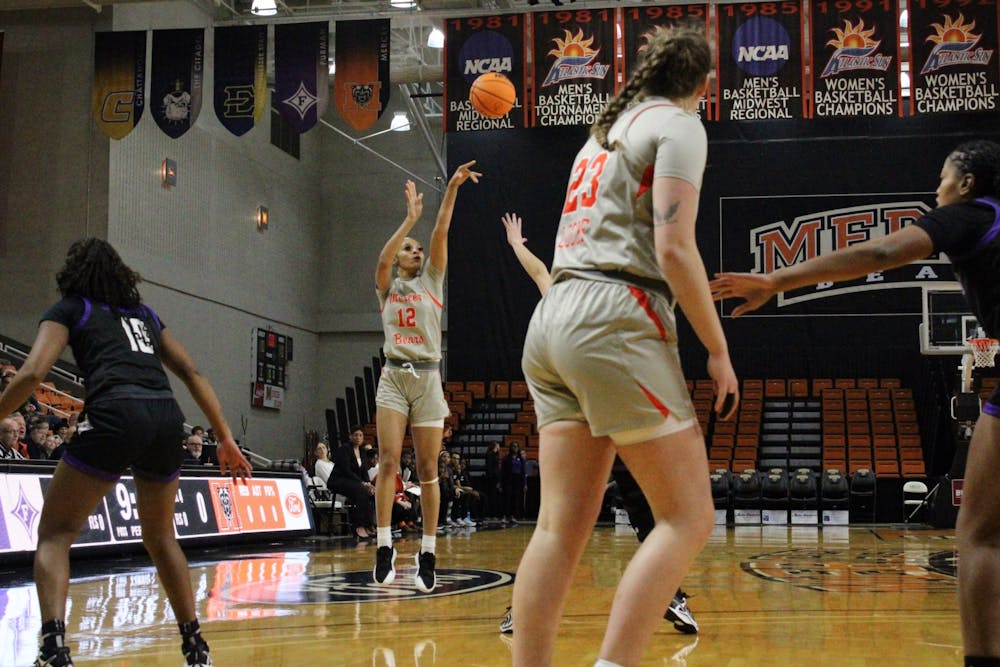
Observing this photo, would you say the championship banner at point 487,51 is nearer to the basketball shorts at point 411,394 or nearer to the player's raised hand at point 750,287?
the basketball shorts at point 411,394

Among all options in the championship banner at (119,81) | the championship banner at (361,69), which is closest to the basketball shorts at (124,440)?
the championship banner at (361,69)

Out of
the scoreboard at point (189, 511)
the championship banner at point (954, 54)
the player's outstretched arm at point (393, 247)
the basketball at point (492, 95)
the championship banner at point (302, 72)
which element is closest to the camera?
the player's outstretched arm at point (393, 247)

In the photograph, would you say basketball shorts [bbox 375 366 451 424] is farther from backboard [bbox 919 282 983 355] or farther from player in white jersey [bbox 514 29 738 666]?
backboard [bbox 919 282 983 355]

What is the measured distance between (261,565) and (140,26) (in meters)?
14.3

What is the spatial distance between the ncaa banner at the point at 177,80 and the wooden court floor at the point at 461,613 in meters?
8.52

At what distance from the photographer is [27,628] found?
5.40 metres

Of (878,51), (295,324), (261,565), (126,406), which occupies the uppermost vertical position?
(878,51)

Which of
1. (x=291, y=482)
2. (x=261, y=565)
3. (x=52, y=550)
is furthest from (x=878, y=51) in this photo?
(x=52, y=550)

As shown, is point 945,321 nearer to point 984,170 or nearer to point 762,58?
point 762,58

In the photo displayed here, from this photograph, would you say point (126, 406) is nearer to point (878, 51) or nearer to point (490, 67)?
point (490, 67)

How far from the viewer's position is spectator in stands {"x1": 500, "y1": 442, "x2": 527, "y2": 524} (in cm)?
2017

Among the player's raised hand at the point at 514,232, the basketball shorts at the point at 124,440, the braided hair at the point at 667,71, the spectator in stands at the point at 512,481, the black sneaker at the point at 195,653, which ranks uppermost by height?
the braided hair at the point at 667,71

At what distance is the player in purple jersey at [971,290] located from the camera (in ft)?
9.49

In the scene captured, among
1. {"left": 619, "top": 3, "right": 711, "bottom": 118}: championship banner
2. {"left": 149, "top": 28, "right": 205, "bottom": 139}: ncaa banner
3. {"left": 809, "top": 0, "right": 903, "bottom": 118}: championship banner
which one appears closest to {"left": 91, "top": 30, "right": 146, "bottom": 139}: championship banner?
{"left": 149, "top": 28, "right": 205, "bottom": 139}: ncaa banner
